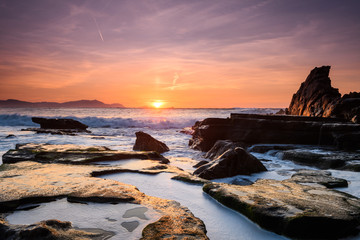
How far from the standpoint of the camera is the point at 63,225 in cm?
183

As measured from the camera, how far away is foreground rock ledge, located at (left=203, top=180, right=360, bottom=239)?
1.95 m

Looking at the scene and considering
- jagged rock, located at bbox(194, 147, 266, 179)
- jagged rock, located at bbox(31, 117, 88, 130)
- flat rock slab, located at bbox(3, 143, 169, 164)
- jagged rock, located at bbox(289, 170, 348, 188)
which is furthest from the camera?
jagged rock, located at bbox(31, 117, 88, 130)

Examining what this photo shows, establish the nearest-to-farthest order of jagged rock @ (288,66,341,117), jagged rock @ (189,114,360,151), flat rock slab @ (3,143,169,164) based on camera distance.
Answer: flat rock slab @ (3,143,169,164) → jagged rock @ (189,114,360,151) → jagged rock @ (288,66,341,117)

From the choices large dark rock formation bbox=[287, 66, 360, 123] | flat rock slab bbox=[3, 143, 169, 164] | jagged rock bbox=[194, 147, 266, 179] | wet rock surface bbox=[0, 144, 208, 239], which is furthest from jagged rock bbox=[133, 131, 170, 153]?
large dark rock formation bbox=[287, 66, 360, 123]

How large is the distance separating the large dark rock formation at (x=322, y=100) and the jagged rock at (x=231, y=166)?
5052 mm

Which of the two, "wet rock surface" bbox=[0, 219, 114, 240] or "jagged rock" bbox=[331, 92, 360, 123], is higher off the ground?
"jagged rock" bbox=[331, 92, 360, 123]

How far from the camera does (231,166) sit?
174 inches

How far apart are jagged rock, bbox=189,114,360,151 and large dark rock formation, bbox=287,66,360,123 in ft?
4.64

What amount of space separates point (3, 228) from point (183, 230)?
136 centimetres

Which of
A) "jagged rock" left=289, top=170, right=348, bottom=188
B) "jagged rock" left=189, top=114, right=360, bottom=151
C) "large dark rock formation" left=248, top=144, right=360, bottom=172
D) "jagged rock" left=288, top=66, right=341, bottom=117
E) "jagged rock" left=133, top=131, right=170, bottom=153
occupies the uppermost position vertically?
"jagged rock" left=288, top=66, right=341, bottom=117

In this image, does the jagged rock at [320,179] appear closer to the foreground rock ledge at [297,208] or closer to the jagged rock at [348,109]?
the foreground rock ledge at [297,208]

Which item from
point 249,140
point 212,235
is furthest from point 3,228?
point 249,140

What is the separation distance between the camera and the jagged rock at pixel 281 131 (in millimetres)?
6365

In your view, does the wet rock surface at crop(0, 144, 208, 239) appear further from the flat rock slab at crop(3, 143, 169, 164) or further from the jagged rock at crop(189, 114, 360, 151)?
the jagged rock at crop(189, 114, 360, 151)
